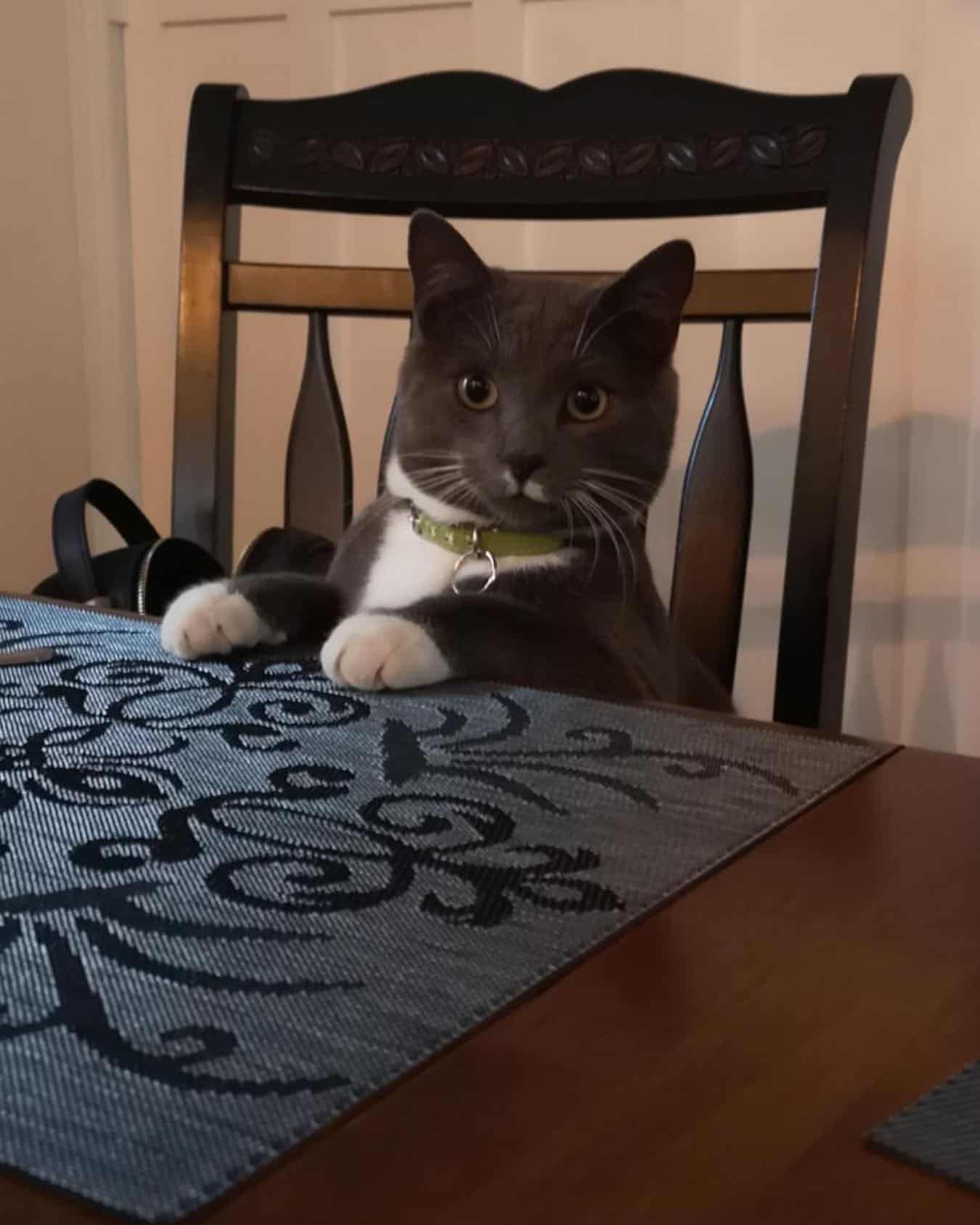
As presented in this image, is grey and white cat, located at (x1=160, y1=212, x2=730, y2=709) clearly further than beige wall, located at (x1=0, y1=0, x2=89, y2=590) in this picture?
No

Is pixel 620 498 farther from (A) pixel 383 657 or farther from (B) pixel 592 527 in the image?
(A) pixel 383 657

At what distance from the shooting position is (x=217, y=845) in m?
0.54

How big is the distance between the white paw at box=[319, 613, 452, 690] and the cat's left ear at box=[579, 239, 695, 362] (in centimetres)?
26

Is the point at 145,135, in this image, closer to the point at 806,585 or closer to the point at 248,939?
the point at 806,585

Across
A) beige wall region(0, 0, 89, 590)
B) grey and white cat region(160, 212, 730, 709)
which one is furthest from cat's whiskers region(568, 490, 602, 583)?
beige wall region(0, 0, 89, 590)

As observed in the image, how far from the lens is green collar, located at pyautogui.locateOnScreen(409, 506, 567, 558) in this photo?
966mm

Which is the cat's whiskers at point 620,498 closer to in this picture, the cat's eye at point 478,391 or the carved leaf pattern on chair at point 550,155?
the cat's eye at point 478,391

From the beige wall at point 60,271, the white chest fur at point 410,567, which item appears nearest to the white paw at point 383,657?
the white chest fur at point 410,567

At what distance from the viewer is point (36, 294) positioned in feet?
6.85

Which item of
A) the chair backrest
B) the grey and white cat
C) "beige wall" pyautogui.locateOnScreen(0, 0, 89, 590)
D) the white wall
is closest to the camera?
the grey and white cat

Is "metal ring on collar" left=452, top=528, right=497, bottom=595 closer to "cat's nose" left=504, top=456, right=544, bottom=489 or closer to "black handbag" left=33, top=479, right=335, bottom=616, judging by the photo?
"cat's nose" left=504, top=456, right=544, bottom=489

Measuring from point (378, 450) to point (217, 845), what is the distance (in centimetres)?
144

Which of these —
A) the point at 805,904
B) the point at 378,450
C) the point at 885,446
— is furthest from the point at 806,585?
the point at 378,450

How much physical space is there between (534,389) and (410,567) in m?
0.16
